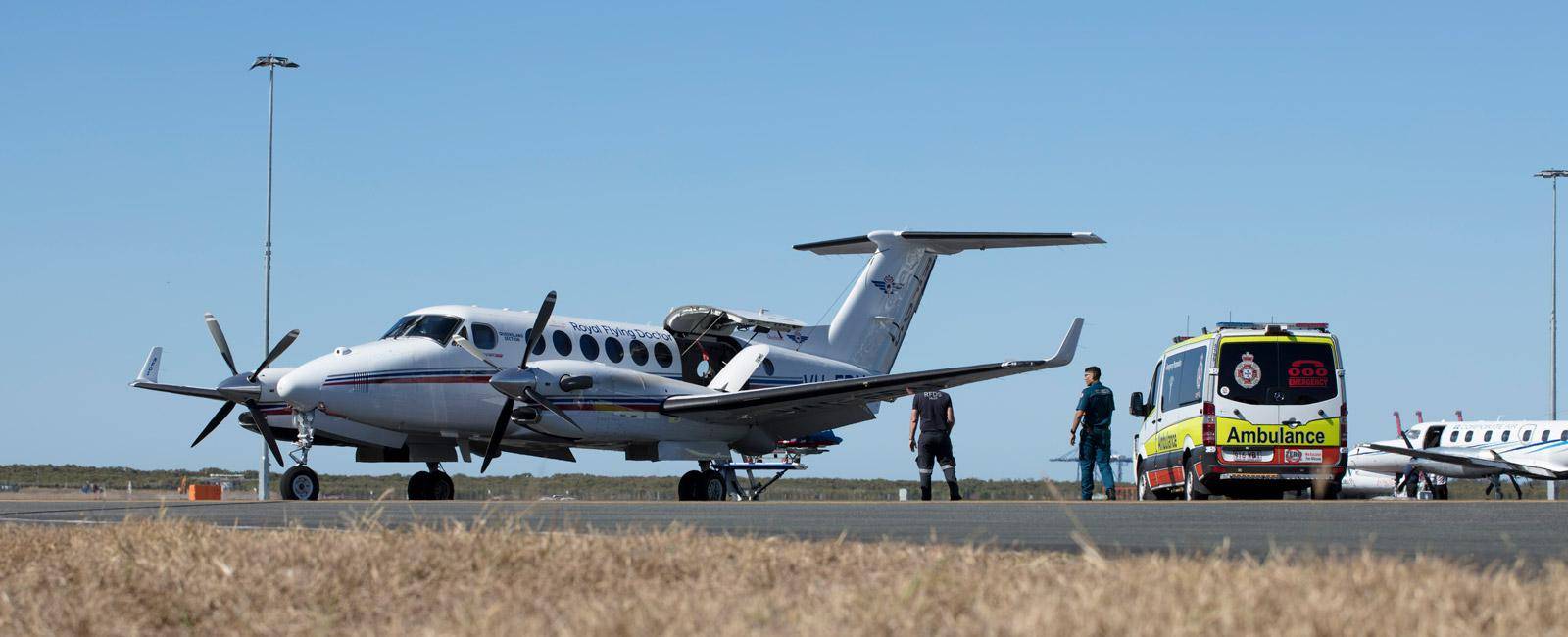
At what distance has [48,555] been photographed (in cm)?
770

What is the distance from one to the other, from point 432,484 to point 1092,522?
15828 mm

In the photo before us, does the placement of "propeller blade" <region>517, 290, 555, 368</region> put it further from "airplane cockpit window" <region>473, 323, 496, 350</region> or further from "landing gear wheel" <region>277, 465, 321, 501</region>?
"landing gear wheel" <region>277, 465, 321, 501</region>

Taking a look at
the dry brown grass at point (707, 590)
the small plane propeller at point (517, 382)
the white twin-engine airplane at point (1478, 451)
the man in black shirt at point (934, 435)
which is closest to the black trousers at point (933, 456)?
the man in black shirt at point (934, 435)

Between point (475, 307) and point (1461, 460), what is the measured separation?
2819 cm

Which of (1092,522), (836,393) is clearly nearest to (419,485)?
(836,393)

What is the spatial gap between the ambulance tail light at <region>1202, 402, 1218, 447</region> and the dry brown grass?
13449 mm

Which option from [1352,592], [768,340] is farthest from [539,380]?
[1352,592]

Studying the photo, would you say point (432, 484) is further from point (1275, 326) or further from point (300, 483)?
point (1275, 326)

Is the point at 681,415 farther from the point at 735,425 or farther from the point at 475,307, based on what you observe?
the point at 475,307

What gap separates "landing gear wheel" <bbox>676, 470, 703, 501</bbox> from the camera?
24469 mm

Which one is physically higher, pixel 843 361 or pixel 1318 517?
pixel 843 361

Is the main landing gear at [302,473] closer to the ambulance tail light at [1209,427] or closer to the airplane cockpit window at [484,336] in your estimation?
the airplane cockpit window at [484,336]

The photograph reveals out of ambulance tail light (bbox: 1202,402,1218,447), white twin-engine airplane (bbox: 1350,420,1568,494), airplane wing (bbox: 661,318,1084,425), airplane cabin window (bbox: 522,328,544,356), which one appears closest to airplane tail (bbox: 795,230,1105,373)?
airplane wing (bbox: 661,318,1084,425)

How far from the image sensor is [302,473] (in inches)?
867
